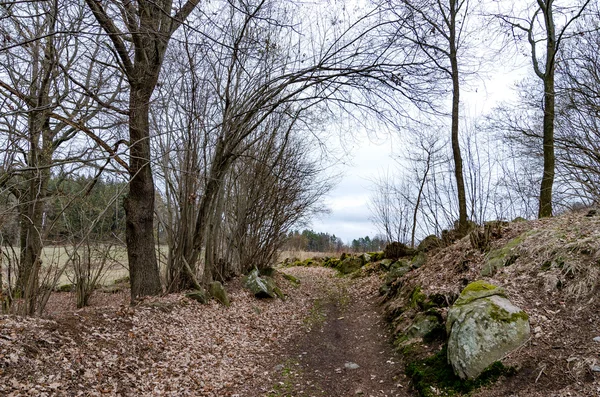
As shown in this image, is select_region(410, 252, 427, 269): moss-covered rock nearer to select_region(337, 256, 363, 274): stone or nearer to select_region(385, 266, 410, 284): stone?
select_region(385, 266, 410, 284): stone

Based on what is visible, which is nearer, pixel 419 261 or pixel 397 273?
pixel 419 261

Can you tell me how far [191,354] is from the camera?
5195mm

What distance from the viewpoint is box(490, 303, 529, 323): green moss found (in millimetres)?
4055

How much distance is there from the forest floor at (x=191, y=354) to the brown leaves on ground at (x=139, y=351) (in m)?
0.01

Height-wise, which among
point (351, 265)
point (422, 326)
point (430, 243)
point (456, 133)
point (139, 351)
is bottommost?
point (139, 351)

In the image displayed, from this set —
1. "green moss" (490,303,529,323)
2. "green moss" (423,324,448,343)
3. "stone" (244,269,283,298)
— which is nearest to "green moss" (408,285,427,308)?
"green moss" (423,324,448,343)

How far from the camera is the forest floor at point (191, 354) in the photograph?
3.78 m

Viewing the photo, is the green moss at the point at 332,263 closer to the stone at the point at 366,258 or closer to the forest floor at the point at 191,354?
the stone at the point at 366,258

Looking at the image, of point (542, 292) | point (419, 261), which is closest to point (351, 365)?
point (542, 292)

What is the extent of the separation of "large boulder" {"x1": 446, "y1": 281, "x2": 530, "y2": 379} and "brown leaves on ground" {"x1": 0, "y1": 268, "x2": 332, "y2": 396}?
2.47m

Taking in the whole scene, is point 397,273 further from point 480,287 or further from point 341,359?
point 480,287

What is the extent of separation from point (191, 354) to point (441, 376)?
3.20 metres

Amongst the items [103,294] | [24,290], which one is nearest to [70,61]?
[24,290]

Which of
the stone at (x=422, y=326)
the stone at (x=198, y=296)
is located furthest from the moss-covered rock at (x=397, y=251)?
the stone at (x=198, y=296)
